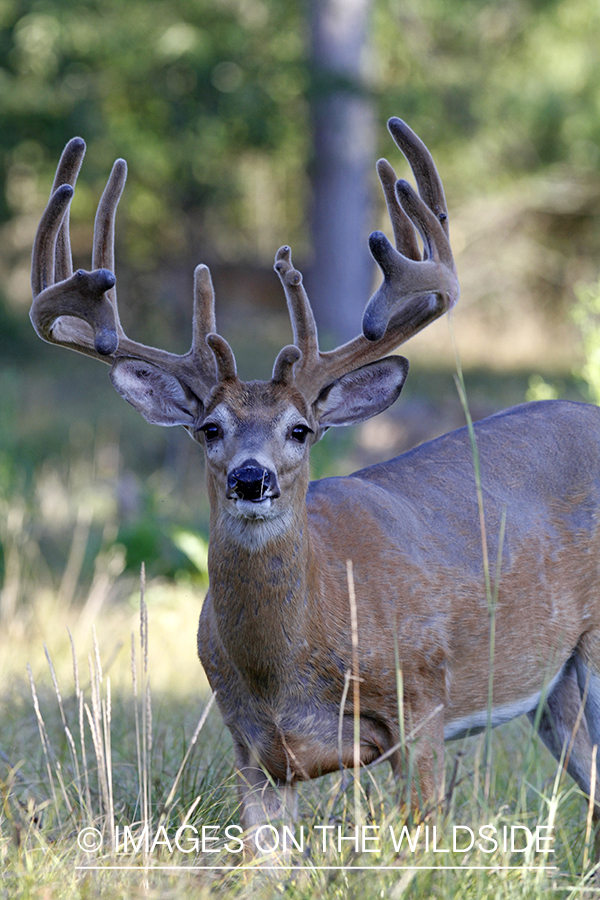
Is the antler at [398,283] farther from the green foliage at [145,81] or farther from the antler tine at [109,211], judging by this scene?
the green foliage at [145,81]

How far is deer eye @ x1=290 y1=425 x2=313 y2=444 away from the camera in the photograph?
11.4 ft

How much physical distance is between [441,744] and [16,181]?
A: 1652 centimetres

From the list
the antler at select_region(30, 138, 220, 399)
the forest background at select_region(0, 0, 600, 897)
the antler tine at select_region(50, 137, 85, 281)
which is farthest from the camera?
the forest background at select_region(0, 0, 600, 897)

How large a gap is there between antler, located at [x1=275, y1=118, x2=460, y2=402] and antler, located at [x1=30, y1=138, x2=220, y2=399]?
0.31 m

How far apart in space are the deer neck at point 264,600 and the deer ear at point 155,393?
0.53 metres

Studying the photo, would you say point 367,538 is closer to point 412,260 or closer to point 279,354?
point 279,354

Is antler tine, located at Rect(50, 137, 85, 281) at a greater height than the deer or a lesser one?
greater

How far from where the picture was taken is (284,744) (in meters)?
3.31

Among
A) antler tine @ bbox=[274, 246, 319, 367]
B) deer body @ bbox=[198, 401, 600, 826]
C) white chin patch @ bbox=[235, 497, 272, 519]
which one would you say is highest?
antler tine @ bbox=[274, 246, 319, 367]

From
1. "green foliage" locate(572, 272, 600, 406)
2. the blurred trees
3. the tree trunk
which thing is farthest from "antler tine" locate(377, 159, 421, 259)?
the blurred trees

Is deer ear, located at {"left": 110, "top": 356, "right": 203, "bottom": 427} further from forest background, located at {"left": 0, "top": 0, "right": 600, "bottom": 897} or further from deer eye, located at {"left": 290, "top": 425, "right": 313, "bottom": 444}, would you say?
forest background, located at {"left": 0, "top": 0, "right": 600, "bottom": 897}

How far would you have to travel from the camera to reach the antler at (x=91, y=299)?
3.56 m

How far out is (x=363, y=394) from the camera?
384 cm

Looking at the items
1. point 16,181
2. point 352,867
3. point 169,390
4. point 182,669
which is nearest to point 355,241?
point 16,181
